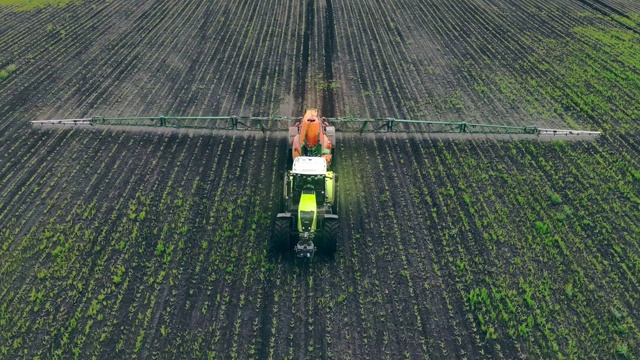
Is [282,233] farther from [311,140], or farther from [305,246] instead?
[311,140]

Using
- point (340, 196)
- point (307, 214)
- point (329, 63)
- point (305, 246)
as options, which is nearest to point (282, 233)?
point (305, 246)

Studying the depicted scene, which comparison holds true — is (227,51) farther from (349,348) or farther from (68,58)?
(349,348)

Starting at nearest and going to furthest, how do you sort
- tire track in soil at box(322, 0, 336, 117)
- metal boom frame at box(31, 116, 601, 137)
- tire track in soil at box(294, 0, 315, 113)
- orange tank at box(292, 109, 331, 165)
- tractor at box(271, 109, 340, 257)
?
tractor at box(271, 109, 340, 257)
orange tank at box(292, 109, 331, 165)
metal boom frame at box(31, 116, 601, 137)
tire track in soil at box(322, 0, 336, 117)
tire track in soil at box(294, 0, 315, 113)

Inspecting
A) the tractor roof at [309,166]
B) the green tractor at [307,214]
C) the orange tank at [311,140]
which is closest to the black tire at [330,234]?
the green tractor at [307,214]

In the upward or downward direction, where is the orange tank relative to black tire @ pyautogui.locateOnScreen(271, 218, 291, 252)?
upward

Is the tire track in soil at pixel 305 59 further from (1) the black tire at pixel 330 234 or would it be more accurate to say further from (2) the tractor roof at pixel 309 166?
(1) the black tire at pixel 330 234

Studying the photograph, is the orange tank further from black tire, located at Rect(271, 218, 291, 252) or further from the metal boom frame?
the metal boom frame

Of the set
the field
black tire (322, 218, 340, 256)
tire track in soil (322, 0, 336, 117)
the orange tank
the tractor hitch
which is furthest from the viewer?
tire track in soil (322, 0, 336, 117)

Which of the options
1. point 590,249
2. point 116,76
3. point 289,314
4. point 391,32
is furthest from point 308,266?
point 391,32

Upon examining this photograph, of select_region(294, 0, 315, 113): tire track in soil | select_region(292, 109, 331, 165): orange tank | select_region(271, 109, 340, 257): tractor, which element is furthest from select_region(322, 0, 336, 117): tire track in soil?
select_region(271, 109, 340, 257): tractor
